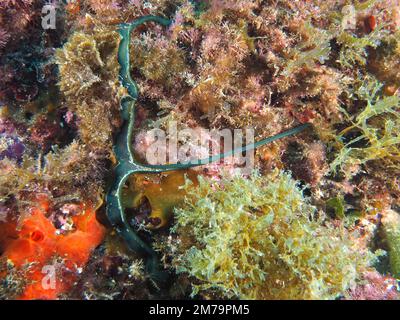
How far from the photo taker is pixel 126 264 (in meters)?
3.07

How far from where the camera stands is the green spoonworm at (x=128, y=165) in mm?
3158

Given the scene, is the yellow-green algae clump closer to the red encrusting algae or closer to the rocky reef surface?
the rocky reef surface

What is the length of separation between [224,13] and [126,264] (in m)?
2.82

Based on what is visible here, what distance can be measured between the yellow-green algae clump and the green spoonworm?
0.33 m

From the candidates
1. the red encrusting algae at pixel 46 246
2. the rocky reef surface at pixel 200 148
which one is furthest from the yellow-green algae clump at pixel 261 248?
the red encrusting algae at pixel 46 246

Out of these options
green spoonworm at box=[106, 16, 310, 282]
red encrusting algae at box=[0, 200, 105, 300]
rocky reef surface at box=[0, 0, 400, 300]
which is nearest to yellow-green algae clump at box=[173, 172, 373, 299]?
rocky reef surface at box=[0, 0, 400, 300]

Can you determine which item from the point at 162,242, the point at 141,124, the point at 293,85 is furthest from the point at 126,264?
the point at 293,85

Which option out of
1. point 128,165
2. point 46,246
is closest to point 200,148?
point 128,165

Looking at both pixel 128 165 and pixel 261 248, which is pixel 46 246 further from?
Answer: pixel 261 248

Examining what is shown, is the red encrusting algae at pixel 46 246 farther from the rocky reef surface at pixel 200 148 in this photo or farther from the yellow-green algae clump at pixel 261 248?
the yellow-green algae clump at pixel 261 248

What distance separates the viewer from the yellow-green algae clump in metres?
2.67

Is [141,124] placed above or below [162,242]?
above
